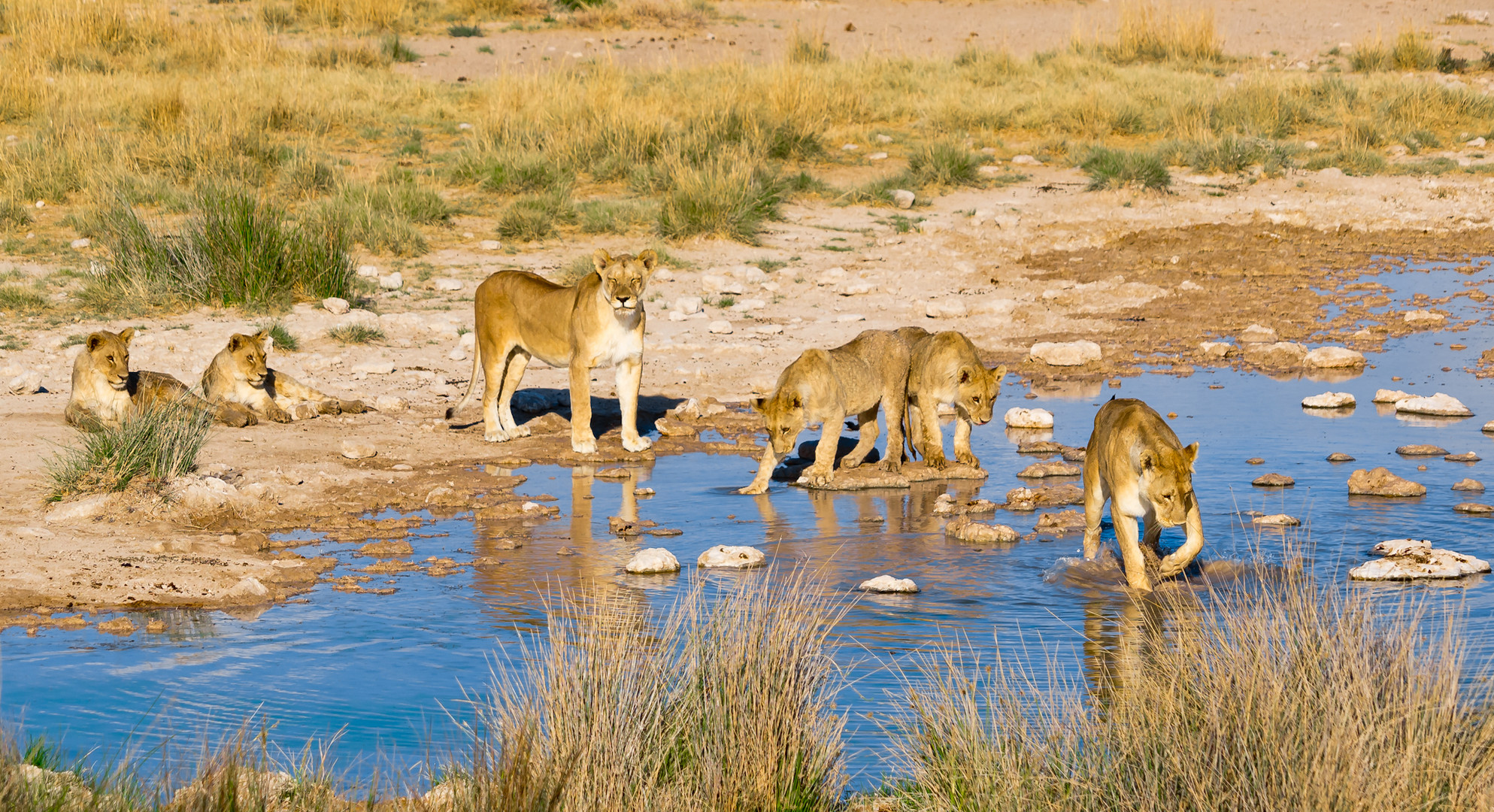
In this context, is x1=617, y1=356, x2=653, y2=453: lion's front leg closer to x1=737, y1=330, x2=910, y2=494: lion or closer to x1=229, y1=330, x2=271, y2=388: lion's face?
x1=737, y1=330, x2=910, y2=494: lion

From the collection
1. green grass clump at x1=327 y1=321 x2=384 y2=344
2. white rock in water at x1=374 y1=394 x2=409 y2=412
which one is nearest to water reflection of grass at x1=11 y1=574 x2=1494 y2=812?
white rock in water at x1=374 y1=394 x2=409 y2=412

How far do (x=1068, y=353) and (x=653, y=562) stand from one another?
7023 mm

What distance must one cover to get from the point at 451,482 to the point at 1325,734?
702 cm

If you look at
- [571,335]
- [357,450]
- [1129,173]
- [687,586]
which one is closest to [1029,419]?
[571,335]

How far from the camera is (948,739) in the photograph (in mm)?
4773

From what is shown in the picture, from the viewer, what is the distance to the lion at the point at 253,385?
11.7 metres

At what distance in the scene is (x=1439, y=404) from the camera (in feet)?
38.6

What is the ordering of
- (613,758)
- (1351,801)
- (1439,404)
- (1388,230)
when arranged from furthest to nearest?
(1388,230) < (1439,404) < (613,758) < (1351,801)

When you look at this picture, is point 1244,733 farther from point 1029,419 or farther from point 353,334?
point 353,334

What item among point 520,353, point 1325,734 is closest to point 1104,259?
point 520,353

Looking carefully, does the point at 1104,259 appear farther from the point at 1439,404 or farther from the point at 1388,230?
the point at 1439,404

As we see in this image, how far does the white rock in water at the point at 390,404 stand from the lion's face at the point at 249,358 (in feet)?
3.31

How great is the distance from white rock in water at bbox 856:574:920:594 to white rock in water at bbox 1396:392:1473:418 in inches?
236

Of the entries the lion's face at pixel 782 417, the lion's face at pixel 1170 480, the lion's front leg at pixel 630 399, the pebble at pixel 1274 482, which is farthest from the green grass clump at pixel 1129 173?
the lion's face at pixel 1170 480
